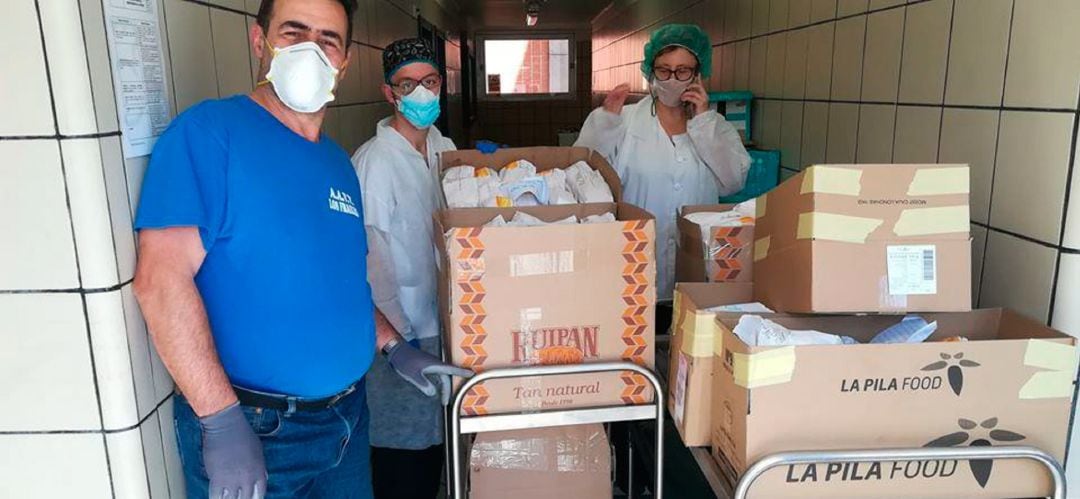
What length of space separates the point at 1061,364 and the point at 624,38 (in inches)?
254

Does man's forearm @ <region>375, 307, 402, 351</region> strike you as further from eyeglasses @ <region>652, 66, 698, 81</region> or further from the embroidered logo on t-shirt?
eyeglasses @ <region>652, 66, 698, 81</region>

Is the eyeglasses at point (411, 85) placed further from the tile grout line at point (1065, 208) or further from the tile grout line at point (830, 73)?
the tile grout line at point (1065, 208)

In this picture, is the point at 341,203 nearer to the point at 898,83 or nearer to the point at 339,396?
the point at 339,396

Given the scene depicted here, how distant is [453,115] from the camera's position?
7.84 metres

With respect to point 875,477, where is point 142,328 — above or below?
above

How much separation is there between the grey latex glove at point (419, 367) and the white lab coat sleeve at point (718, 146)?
124 cm

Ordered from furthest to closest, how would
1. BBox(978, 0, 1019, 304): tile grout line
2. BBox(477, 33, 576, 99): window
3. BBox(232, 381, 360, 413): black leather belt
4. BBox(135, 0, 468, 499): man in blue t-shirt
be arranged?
BBox(477, 33, 576, 99): window < BBox(978, 0, 1019, 304): tile grout line < BBox(232, 381, 360, 413): black leather belt < BBox(135, 0, 468, 499): man in blue t-shirt

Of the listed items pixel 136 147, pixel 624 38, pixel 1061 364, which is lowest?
pixel 1061 364

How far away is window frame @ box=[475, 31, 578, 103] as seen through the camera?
34.0 feet

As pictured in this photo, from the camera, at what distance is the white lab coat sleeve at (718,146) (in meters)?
2.37

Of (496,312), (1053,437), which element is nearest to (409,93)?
(496,312)

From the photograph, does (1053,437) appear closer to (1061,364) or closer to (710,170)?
(1061,364)

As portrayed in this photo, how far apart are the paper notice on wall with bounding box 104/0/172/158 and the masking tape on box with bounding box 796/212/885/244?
3.56ft

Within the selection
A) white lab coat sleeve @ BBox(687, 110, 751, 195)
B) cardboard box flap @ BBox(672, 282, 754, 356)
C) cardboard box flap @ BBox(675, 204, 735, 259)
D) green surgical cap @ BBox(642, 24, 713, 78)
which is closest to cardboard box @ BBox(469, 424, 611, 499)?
cardboard box flap @ BBox(672, 282, 754, 356)
